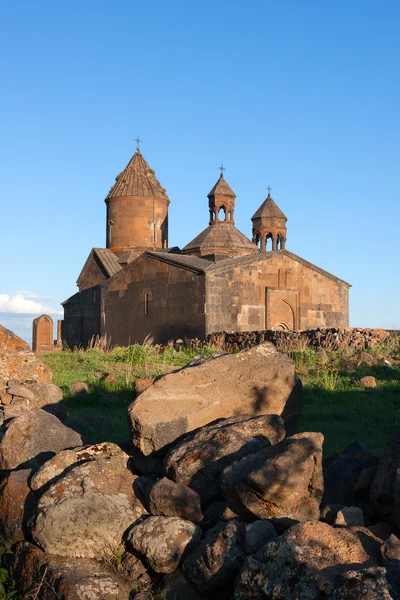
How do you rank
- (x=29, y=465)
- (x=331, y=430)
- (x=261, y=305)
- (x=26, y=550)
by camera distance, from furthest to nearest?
(x=261, y=305), (x=331, y=430), (x=29, y=465), (x=26, y=550)

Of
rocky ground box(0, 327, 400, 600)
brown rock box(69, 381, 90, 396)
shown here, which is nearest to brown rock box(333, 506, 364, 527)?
rocky ground box(0, 327, 400, 600)

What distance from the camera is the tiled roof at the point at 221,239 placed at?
90.3ft

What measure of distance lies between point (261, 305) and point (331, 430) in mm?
15206

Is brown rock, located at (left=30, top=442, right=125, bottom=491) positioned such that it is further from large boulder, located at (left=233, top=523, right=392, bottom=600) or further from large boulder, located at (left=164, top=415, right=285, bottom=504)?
large boulder, located at (left=233, top=523, right=392, bottom=600)

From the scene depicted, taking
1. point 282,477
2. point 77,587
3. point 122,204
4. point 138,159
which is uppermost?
point 138,159

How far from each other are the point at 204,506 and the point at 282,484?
0.80 meters

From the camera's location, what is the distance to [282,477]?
3.88 meters

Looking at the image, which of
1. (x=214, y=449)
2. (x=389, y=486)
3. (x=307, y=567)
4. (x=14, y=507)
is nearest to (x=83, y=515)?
(x=14, y=507)

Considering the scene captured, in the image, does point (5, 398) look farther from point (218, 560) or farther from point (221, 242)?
point (221, 242)

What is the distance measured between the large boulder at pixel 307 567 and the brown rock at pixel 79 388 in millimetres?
6632

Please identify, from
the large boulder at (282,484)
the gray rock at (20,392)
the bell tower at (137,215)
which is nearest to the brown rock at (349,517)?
the large boulder at (282,484)

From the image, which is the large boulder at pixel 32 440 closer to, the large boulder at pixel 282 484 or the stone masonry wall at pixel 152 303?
the large boulder at pixel 282 484

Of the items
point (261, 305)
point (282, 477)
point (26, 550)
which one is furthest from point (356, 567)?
point (261, 305)

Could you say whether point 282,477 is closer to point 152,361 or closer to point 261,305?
point 152,361
